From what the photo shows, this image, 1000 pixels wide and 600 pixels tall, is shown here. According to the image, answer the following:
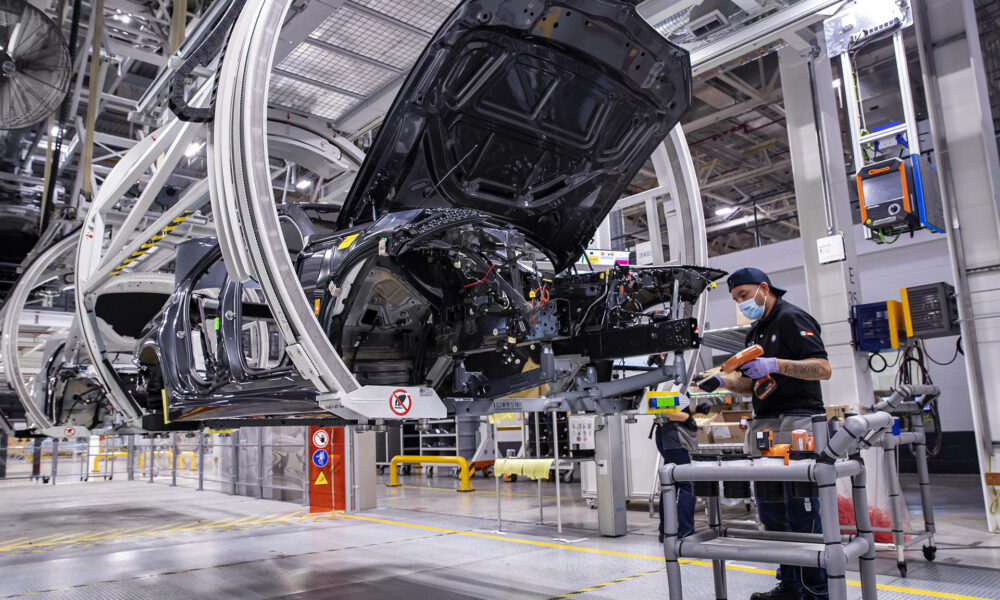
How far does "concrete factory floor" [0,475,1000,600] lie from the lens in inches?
171

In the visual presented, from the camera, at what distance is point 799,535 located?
9.11ft

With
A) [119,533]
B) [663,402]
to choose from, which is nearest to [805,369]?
[663,402]

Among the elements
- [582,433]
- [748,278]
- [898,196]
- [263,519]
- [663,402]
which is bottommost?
[263,519]

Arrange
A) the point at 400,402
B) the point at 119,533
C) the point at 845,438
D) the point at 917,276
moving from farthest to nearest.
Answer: the point at 917,276 → the point at 119,533 → the point at 400,402 → the point at 845,438

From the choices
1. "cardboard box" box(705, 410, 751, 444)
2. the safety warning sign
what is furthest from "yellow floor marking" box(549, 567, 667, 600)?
the safety warning sign

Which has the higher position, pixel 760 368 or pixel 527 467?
pixel 760 368

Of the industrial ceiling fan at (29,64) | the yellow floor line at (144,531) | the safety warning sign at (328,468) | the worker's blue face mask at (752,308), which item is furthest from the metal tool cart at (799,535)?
the safety warning sign at (328,468)

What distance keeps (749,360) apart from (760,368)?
8 centimetres

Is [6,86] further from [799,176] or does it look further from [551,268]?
[799,176]

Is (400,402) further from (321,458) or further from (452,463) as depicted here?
(452,463)

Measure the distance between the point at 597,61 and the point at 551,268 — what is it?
1.35 metres

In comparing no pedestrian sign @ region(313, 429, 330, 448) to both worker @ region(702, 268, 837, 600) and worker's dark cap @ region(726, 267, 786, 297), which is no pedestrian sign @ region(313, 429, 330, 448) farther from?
worker's dark cap @ region(726, 267, 786, 297)

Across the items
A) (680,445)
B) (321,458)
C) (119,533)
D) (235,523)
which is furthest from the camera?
(321,458)

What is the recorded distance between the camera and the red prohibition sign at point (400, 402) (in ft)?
9.23
